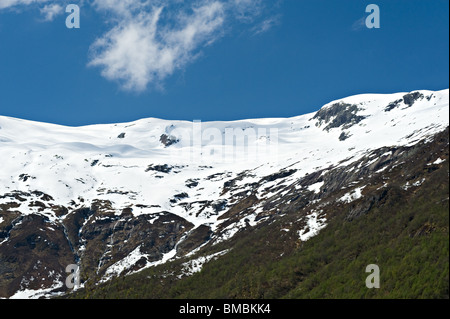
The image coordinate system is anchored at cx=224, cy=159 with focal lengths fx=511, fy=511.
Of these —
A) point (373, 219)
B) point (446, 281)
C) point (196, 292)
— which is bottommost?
point (196, 292)

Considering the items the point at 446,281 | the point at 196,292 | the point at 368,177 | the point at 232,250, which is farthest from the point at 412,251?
the point at 368,177

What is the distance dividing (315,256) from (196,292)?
34.9m

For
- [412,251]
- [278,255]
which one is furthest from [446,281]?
[278,255]

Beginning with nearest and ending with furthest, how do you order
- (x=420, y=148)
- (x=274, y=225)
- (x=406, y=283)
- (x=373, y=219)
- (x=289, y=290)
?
(x=406, y=283)
(x=289, y=290)
(x=373, y=219)
(x=274, y=225)
(x=420, y=148)

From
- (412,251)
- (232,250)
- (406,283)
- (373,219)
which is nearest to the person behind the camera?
(406,283)

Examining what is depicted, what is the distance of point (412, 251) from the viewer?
343ft

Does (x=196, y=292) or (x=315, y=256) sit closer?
(x=315, y=256)

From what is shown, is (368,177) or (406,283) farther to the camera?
(368,177)

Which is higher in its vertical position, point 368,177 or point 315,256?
point 368,177

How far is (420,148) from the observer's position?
193 metres

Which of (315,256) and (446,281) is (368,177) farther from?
(446,281)
